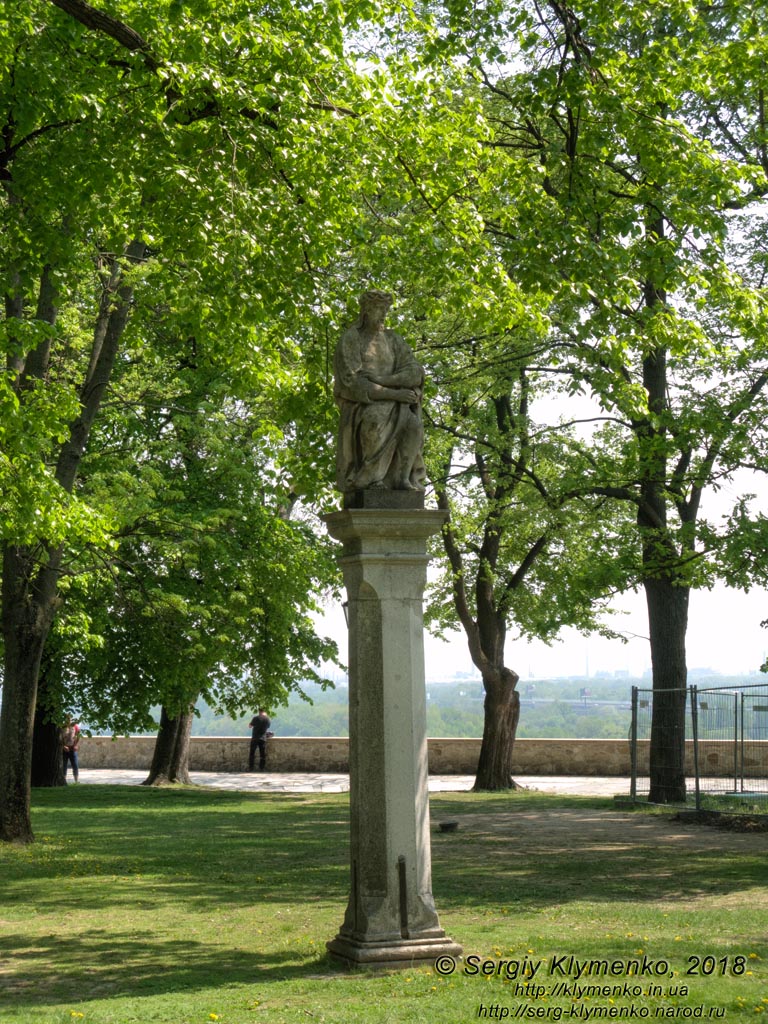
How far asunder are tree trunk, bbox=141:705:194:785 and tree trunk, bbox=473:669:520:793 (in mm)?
6654

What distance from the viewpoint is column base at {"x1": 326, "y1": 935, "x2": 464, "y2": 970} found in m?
8.18

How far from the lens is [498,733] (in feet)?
89.9

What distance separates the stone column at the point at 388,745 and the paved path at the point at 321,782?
17808 millimetres

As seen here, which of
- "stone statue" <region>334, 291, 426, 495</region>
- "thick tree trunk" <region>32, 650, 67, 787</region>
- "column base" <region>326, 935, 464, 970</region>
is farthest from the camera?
"thick tree trunk" <region>32, 650, 67, 787</region>

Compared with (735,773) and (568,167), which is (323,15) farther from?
(735,773)

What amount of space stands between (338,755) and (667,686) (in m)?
13.7

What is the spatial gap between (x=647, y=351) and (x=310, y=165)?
4643 mm

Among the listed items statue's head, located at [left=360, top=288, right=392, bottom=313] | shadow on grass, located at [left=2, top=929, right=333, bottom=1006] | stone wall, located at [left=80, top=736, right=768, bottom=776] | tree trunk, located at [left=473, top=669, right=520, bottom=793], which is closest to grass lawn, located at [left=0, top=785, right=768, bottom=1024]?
shadow on grass, located at [left=2, top=929, right=333, bottom=1006]

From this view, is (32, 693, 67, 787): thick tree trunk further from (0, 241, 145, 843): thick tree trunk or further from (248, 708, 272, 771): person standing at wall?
(0, 241, 145, 843): thick tree trunk

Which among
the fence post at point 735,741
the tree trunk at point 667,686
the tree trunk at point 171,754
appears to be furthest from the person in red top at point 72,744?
the fence post at point 735,741

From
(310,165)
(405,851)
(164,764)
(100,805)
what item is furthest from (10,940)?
(164,764)

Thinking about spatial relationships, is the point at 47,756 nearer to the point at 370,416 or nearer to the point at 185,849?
the point at 185,849

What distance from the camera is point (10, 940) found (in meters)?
10.0

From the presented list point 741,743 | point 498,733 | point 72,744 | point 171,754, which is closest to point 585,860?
point 741,743
